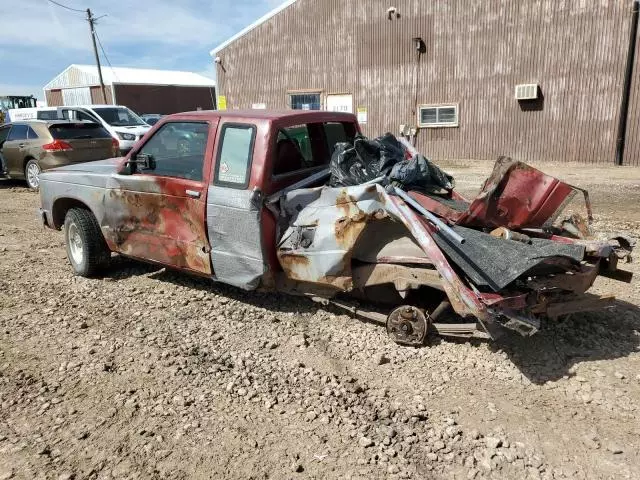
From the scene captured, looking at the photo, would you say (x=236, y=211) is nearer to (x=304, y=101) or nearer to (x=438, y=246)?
(x=438, y=246)

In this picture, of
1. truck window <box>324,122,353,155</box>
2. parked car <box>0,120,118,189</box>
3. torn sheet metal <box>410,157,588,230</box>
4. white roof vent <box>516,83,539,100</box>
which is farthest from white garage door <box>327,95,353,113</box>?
torn sheet metal <box>410,157,588,230</box>

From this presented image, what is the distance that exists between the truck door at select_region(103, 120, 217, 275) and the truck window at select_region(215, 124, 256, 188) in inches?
5.5

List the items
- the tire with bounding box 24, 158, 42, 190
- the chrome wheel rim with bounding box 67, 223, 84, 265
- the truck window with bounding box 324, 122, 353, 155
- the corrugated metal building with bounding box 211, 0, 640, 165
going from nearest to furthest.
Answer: the truck window with bounding box 324, 122, 353, 155 < the chrome wheel rim with bounding box 67, 223, 84, 265 < the tire with bounding box 24, 158, 42, 190 < the corrugated metal building with bounding box 211, 0, 640, 165

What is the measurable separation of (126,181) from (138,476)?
3.15 metres

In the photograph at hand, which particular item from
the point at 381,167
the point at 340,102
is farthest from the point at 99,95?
the point at 381,167

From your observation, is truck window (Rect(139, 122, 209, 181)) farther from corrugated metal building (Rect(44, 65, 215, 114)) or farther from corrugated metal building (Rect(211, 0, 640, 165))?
corrugated metal building (Rect(44, 65, 215, 114))

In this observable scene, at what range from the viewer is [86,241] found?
562 centimetres

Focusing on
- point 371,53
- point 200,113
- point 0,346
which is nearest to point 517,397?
point 200,113

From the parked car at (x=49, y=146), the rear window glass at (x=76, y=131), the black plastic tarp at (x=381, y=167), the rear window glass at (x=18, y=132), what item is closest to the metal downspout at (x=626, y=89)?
the black plastic tarp at (x=381, y=167)

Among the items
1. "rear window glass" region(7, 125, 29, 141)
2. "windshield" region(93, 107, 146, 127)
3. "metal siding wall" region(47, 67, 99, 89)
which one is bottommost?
"rear window glass" region(7, 125, 29, 141)

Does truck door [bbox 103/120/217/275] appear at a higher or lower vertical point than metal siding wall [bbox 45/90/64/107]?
lower

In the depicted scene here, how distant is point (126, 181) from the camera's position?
16.9ft

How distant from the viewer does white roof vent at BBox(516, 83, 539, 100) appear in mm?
15999

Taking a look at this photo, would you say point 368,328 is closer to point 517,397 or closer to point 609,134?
point 517,397
